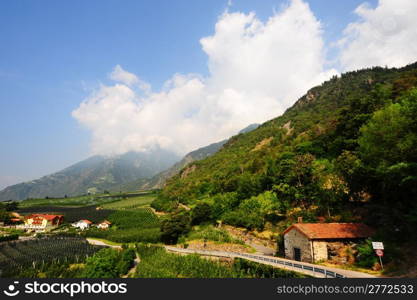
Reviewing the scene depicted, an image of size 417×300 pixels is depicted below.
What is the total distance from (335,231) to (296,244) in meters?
4.26

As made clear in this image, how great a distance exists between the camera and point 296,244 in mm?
26016

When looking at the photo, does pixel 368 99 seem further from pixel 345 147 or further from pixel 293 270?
pixel 293 270

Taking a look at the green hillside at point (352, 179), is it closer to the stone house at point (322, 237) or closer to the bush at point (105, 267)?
the stone house at point (322, 237)

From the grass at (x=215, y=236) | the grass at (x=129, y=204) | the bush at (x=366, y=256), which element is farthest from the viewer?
the grass at (x=129, y=204)

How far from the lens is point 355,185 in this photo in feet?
97.1

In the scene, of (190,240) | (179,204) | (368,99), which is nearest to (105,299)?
(190,240)

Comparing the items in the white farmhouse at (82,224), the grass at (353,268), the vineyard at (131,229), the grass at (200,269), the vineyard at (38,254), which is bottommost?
the white farmhouse at (82,224)

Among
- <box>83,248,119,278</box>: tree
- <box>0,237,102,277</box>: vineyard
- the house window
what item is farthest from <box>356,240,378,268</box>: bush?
<box>0,237,102,277</box>: vineyard

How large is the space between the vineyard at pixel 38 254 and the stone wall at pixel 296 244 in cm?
3432

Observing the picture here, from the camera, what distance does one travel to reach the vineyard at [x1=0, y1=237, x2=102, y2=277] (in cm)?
3756

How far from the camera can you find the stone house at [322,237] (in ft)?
76.4

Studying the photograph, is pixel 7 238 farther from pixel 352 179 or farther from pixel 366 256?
pixel 352 179

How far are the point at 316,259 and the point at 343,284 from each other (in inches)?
490

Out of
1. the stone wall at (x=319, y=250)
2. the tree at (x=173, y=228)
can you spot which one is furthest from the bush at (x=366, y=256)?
the tree at (x=173, y=228)
